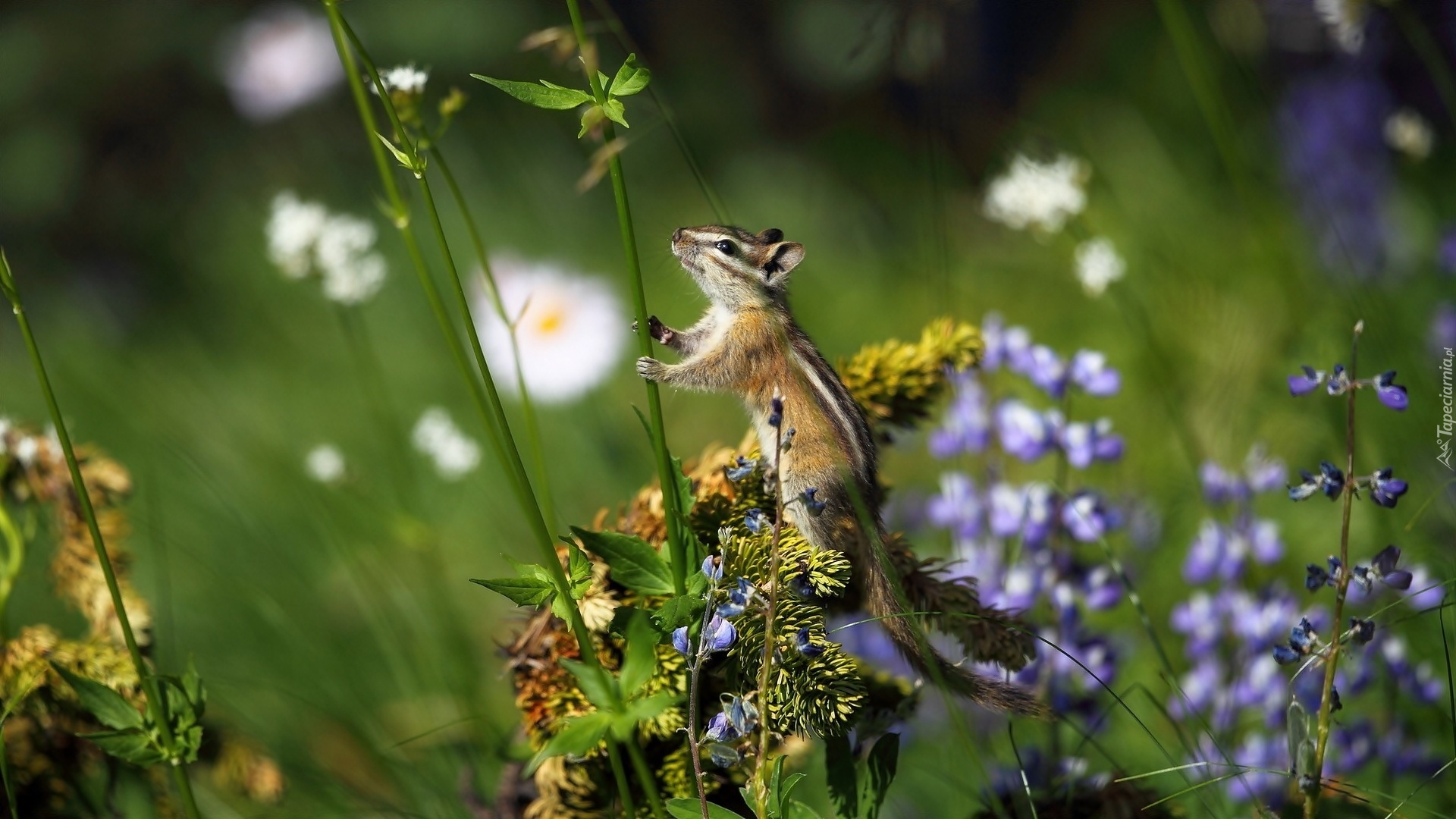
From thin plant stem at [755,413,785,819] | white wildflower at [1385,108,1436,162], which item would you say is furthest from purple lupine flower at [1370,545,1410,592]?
white wildflower at [1385,108,1436,162]

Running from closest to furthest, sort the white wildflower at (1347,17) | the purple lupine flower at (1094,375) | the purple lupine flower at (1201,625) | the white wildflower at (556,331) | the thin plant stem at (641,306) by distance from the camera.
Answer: the thin plant stem at (641,306) < the purple lupine flower at (1094,375) < the purple lupine flower at (1201,625) < the white wildflower at (1347,17) < the white wildflower at (556,331)

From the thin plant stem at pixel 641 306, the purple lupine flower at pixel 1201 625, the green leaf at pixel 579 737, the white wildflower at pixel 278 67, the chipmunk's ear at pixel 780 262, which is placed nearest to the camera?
the green leaf at pixel 579 737

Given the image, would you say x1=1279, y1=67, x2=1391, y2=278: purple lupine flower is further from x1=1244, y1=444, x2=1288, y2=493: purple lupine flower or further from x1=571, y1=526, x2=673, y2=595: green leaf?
x1=571, y1=526, x2=673, y2=595: green leaf

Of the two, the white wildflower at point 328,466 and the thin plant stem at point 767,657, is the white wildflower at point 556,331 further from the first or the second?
the thin plant stem at point 767,657

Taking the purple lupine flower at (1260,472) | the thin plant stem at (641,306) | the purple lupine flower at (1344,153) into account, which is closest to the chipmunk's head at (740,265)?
the thin plant stem at (641,306)

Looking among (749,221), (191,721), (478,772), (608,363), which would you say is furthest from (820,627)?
(749,221)

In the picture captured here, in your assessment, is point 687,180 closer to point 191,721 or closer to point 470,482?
point 470,482

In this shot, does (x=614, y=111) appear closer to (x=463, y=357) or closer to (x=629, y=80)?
(x=629, y=80)
